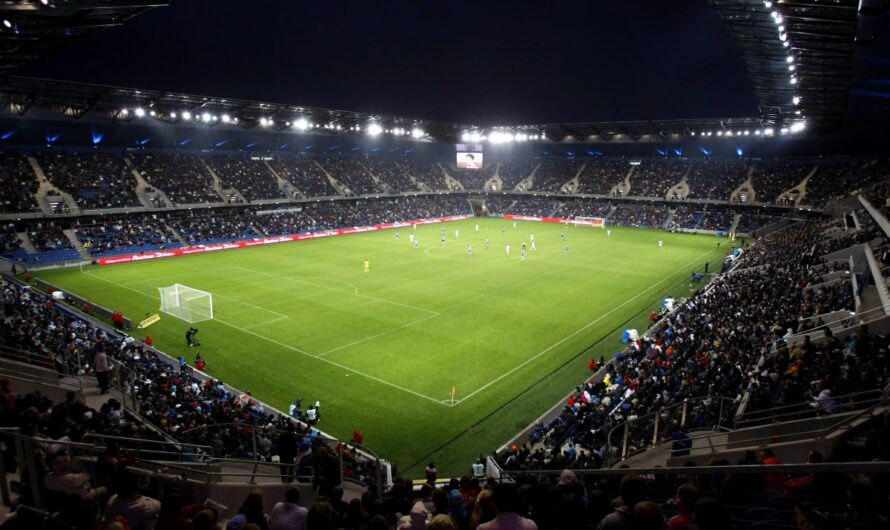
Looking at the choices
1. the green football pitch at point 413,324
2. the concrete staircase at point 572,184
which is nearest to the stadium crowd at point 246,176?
the green football pitch at point 413,324

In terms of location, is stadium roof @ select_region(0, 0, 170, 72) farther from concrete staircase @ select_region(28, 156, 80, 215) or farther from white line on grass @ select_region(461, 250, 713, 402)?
concrete staircase @ select_region(28, 156, 80, 215)

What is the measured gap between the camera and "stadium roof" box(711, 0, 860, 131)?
66.0ft

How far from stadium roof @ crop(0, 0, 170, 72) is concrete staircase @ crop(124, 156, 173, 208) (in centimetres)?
3295

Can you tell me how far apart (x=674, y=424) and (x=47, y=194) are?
57.9 meters

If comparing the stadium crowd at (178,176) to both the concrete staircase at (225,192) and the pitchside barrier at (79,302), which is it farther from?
the pitchside barrier at (79,302)

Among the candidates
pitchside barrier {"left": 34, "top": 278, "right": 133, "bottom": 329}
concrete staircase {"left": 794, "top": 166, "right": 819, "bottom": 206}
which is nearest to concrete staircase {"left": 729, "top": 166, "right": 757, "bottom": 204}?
concrete staircase {"left": 794, "top": 166, "right": 819, "bottom": 206}

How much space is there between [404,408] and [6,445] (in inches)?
552

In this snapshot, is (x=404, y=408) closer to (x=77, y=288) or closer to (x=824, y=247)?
(x=824, y=247)

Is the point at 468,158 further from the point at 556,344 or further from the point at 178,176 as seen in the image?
the point at 556,344

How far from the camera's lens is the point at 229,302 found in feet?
112

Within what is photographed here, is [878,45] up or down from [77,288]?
up

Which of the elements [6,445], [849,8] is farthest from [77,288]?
[849,8]

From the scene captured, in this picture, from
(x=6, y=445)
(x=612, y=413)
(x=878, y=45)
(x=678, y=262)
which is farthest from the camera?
(x=678, y=262)

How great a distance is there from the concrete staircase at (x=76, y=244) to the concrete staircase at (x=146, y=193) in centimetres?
860
